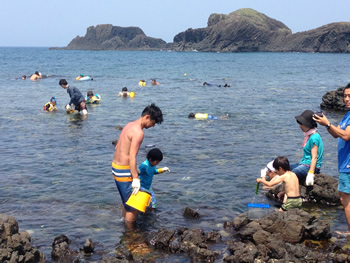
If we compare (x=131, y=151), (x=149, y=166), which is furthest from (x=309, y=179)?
(x=131, y=151)

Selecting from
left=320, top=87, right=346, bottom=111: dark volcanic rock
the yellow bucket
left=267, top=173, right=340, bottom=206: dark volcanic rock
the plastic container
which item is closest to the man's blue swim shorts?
the yellow bucket

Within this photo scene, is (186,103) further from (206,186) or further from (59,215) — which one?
(59,215)

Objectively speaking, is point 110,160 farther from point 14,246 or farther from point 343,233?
point 343,233

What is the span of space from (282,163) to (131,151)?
360 centimetres

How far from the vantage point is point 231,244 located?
8844 millimetres

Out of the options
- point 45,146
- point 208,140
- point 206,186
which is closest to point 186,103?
point 208,140

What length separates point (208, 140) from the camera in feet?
61.9

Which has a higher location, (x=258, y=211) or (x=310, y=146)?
(x=310, y=146)

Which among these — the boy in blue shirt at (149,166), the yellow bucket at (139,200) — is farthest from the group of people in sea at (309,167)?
the yellow bucket at (139,200)

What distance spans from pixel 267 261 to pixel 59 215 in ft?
17.0

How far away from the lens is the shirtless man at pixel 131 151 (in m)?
8.84

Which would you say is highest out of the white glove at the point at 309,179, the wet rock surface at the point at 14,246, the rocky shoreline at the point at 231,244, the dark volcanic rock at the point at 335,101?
the dark volcanic rock at the point at 335,101

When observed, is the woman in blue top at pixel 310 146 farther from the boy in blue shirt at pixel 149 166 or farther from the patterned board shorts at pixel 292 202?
the boy in blue shirt at pixel 149 166

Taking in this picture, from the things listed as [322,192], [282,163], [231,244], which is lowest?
[231,244]
